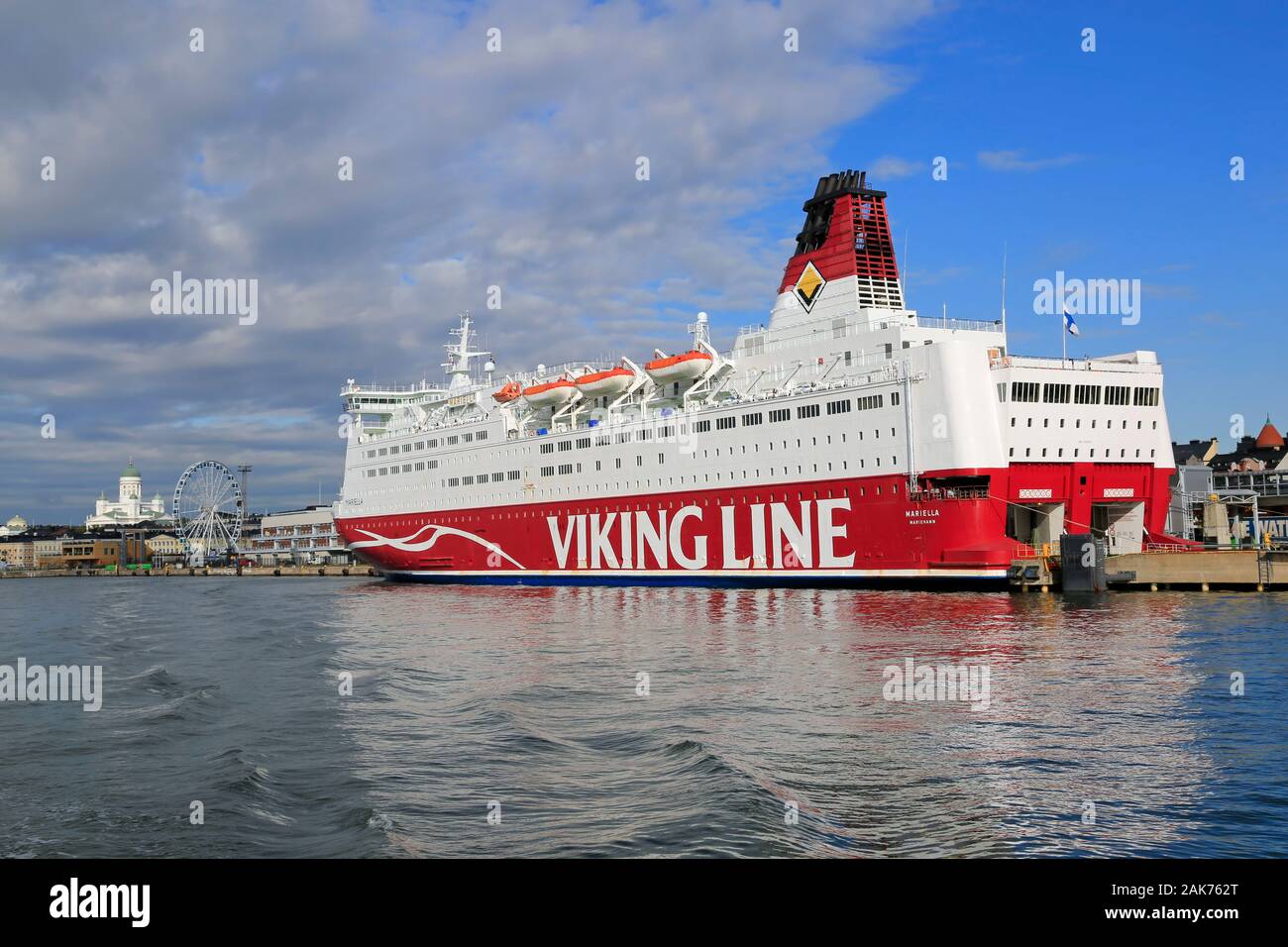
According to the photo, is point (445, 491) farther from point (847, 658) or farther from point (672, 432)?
point (847, 658)

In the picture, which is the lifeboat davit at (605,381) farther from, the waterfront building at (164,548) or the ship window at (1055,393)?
the waterfront building at (164,548)

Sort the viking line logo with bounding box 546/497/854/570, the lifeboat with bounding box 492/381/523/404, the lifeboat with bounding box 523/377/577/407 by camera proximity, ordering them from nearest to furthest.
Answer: the viking line logo with bounding box 546/497/854/570, the lifeboat with bounding box 523/377/577/407, the lifeboat with bounding box 492/381/523/404

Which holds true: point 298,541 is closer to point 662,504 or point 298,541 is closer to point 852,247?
point 662,504

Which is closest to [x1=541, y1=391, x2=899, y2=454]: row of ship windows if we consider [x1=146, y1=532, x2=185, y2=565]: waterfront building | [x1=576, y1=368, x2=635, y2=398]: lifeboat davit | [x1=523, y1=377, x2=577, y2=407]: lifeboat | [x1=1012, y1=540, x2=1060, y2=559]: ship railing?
[x1=523, y1=377, x2=577, y2=407]: lifeboat

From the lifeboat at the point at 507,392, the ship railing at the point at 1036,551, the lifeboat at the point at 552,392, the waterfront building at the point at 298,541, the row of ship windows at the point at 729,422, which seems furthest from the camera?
the waterfront building at the point at 298,541

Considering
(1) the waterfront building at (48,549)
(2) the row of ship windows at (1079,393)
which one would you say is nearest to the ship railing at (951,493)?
(2) the row of ship windows at (1079,393)

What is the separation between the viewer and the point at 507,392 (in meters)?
55.9

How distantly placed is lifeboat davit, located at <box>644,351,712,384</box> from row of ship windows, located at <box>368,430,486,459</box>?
1326 centimetres

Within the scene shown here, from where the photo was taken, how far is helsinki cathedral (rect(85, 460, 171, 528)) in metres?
182

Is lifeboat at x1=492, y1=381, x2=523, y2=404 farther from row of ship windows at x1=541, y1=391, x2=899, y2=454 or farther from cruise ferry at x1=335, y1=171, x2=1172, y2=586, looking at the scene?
row of ship windows at x1=541, y1=391, x2=899, y2=454

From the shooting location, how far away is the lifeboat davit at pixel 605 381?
167 ft

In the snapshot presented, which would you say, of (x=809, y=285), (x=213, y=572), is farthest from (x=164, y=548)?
(x=809, y=285)

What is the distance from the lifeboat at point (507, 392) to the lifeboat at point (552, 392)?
0.98 metres
